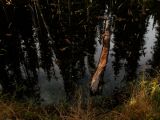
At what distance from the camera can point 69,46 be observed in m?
8.86

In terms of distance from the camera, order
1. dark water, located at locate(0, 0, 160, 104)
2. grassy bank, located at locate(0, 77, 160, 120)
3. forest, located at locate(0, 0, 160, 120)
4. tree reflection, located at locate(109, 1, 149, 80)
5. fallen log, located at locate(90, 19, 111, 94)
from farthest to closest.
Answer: tree reflection, located at locate(109, 1, 149, 80)
dark water, located at locate(0, 0, 160, 104)
fallen log, located at locate(90, 19, 111, 94)
forest, located at locate(0, 0, 160, 120)
grassy bank, located at locate(0, 77, 160, 120)

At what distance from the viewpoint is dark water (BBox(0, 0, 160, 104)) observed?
745 centimetres

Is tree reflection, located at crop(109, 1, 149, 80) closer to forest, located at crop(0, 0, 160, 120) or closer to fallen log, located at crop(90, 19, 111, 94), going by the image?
forest, located at crop(0, 0, 160, 120)

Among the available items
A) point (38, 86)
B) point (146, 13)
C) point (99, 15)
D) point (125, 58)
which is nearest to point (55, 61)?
point (38, 86)

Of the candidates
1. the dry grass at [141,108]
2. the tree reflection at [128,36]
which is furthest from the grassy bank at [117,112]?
the tree reflection at [128,36]

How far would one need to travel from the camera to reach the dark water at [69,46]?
745 cm

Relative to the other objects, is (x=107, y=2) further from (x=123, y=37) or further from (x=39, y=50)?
(x=39, y=50)

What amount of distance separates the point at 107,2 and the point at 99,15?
631mm

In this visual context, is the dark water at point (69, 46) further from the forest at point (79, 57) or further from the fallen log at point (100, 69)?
the fallen log at point (100, 69)

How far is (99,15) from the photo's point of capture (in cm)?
1011

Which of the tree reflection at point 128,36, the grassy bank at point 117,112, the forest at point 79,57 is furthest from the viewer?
the tree reflection at point 128,36

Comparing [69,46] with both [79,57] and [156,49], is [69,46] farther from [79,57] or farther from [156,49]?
[156,49]

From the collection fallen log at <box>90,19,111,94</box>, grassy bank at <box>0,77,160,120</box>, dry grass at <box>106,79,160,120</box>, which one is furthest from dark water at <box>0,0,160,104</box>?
dry grass at <box>106,79,160,120</box>

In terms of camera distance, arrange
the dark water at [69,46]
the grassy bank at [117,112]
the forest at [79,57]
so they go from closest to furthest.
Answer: the grassy bank at [117,112]
the forest at [79,57]
the dark water at [69,46]
